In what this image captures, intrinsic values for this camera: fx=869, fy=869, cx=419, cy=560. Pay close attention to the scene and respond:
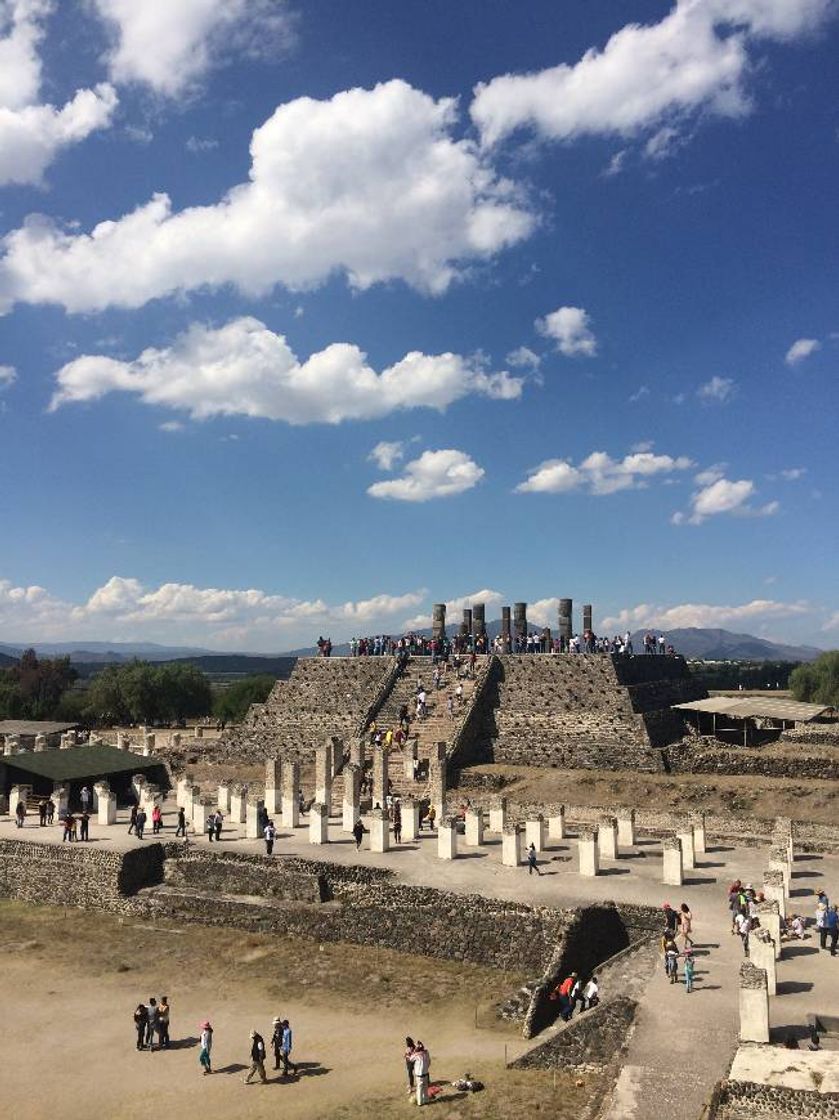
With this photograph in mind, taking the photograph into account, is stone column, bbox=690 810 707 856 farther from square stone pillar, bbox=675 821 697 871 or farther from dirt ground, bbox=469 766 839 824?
dirt ground, bbox=469 766 839 824

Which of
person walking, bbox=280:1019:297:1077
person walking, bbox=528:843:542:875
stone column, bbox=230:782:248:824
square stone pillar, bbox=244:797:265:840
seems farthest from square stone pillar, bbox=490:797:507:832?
person walking, bbox=280:1019:297:1077

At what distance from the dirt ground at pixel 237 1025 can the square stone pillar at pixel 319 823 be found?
4.39m

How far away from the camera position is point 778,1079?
10227mm

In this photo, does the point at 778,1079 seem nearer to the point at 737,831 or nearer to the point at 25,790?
the point at 737,831

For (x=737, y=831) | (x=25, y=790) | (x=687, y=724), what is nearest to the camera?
(x=737, y=831)

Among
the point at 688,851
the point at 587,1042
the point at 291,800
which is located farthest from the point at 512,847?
the point at 587,1042

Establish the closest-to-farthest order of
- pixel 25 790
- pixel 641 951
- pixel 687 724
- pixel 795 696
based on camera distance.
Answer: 1. pixel 641 951
2. pixel 25 790
3. pixel 687 724
4. pixel 795 696

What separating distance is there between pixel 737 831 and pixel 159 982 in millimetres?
15964

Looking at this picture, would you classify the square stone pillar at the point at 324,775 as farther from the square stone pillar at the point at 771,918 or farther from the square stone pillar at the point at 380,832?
the square stone pillar at the point at 771,918

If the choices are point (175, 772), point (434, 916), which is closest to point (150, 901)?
point (434, 916)

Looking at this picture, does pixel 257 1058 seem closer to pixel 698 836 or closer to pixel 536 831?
pixel 536 831

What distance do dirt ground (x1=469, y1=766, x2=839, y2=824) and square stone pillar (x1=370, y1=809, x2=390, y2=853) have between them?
6.12 meters

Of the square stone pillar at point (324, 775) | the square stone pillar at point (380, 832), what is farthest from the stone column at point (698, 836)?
the square stone pillar at point (324, 775)

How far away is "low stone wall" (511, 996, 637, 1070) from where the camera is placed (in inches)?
519
